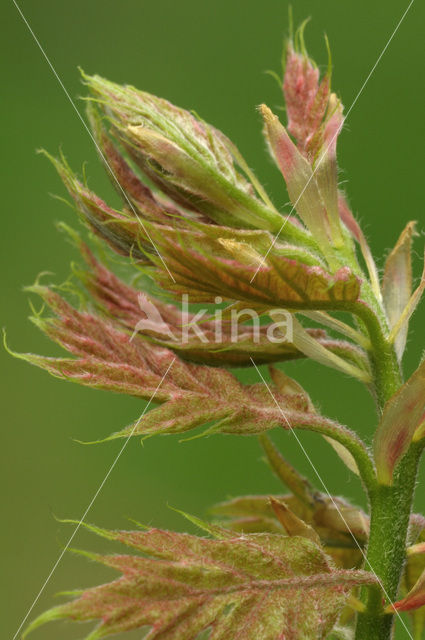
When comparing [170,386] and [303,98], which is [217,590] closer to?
[170,386]

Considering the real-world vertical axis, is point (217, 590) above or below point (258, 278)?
below

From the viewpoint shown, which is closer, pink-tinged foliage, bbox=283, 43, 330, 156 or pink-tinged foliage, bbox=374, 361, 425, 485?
pink-tinged foliage, bbox=374, 361, 425, 485

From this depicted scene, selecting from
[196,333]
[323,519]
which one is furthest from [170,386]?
[323,519]

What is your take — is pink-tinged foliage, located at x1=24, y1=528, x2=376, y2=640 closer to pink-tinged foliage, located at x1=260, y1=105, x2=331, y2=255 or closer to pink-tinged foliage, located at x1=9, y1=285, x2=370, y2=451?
pink-tinged foliage, located at x1=9, y1=285, x2=370, y2=451

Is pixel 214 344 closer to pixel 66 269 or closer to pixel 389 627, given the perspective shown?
Result: pixel 389 627

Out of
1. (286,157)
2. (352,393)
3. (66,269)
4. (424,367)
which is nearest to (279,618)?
(424,367)

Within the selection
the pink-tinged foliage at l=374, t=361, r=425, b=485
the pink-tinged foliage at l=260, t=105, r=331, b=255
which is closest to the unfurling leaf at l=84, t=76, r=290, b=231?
the pink-tinged foliage at l=260, t=105, r=331, b=255

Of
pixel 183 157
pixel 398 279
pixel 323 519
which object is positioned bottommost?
pixel 323 519
